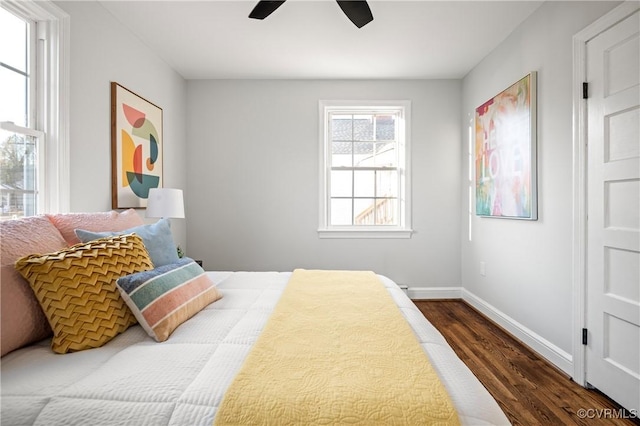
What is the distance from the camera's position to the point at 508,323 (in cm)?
284

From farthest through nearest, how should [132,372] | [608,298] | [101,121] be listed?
1. [101,121]
2. [608,298]
3. [132,372]

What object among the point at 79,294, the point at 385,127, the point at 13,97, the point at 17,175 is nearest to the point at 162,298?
the point at 79,294

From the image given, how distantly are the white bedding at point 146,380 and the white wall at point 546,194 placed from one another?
158cm

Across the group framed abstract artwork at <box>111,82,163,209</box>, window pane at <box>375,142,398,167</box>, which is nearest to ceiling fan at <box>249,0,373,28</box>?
framed abstract artwork at <box>111,82,163,209</box>

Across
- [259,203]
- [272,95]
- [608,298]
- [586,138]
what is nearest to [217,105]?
[272,95]

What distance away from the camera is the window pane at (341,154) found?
3930 millimetres

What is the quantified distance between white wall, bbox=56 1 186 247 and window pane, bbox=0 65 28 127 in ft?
0.85

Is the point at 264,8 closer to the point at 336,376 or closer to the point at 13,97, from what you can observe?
the point at 13,97

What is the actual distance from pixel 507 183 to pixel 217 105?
320cm

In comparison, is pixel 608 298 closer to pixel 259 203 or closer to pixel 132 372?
pixel 132 372

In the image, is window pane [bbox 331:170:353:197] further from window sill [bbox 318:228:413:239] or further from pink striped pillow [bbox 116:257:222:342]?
pink striped pillow [bbox 116:257:222:342]

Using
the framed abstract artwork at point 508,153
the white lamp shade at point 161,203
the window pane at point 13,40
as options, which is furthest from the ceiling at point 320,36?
the white lamp shade at point 161,203

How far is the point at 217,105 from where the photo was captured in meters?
3.82

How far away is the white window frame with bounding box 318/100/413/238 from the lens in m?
3.80
